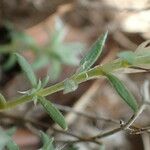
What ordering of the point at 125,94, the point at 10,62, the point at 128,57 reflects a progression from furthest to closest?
1. the point at 10,62
2. the point at 125,94
3. the point at 128,57

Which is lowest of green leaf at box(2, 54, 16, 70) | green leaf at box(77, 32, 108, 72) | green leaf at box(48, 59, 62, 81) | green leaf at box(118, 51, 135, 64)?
green leaf at box(118, 51, 135, 64)

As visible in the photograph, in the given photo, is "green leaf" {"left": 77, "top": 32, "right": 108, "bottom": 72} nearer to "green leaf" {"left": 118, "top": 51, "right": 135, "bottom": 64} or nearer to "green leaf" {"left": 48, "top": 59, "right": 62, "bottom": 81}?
"green leaf" {"left": 118, "top": 51, "right": 135, "bottom": 64}

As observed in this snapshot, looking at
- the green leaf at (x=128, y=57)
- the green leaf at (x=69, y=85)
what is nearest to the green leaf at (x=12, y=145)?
the green leaf at (x=69, y=85)

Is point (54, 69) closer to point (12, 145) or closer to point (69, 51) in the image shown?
point (69, 51)

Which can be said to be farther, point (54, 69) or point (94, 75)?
point (54, 69)

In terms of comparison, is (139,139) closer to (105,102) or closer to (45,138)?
(105,102)

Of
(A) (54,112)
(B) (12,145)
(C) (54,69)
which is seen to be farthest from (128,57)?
(C) (54,69)

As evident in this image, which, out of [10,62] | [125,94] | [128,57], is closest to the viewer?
[128,57]

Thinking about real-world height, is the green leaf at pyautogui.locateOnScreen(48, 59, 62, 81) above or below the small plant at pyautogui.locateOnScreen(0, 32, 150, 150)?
above

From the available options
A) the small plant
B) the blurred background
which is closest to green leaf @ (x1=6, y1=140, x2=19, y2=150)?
the small plant

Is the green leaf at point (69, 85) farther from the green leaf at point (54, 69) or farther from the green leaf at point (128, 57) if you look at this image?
the green leaf at point (54, 69)
